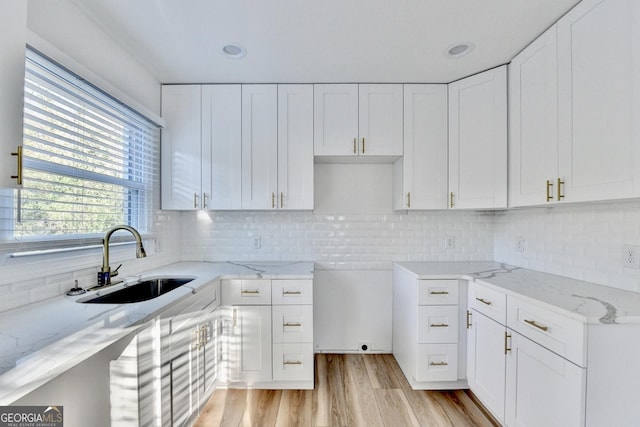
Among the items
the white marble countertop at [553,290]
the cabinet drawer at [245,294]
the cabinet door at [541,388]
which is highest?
the white marble countertop at [553,290]

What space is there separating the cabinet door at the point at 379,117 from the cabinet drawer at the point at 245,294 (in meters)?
1.39

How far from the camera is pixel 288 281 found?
82.9 inches

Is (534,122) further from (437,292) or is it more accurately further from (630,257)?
(437,292)

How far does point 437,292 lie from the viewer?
2.08 m

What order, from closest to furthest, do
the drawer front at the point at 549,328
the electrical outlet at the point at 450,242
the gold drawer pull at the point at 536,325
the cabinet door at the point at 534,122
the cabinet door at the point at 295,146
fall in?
1. the drawer front at the point at 549,328
2. the gold drawer pull at the point at 536,325
3. the cabinet door at the point at 534,122
4. the cabinet door at the point at 295,146
5. the electrical outlet at the point at 450,242

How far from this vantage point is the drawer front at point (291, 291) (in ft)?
6.88

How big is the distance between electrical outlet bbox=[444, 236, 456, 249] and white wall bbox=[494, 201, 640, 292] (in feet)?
1.47

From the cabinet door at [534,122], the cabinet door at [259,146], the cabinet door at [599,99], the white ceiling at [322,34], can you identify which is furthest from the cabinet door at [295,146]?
the cabinet door at [599,99]

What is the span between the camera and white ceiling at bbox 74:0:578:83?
1.53 m

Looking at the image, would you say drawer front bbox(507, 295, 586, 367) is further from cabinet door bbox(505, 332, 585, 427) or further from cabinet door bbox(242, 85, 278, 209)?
cabinet door bbox(242, 85, 278, 209)

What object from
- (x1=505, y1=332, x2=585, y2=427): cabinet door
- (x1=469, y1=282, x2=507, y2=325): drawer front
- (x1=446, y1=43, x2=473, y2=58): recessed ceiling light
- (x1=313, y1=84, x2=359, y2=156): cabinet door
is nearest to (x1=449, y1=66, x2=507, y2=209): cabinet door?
(x1=446, y1=43, x2=473, y2=58): recessed ceiling light

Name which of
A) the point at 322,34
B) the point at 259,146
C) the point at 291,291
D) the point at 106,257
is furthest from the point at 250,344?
the point at 322,34

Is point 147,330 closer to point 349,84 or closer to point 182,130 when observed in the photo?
point 182,130

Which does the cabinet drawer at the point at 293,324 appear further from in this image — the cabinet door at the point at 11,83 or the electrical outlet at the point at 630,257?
the electrical outlet at the point at 630,257
